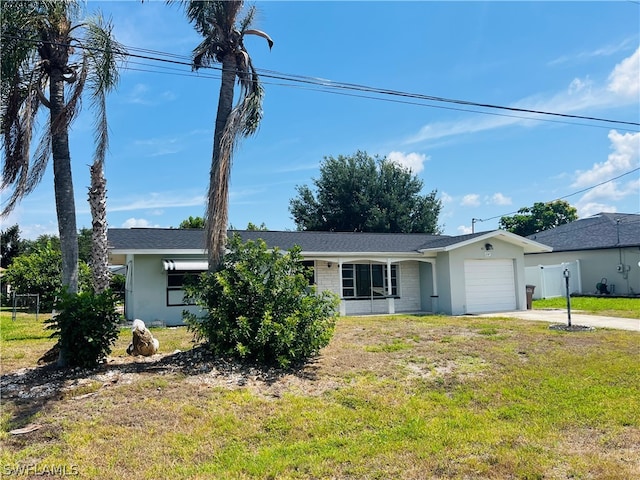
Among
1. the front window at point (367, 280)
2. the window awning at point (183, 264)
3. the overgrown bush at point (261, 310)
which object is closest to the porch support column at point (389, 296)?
the front window at point (367, 280)

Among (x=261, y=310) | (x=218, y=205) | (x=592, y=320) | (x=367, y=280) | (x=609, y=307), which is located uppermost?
(x=218, y=205)

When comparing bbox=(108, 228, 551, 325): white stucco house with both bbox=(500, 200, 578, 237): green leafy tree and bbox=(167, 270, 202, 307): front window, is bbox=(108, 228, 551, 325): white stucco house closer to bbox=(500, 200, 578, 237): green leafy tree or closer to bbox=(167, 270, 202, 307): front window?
bbox=(167, 270, 202, 307): front window

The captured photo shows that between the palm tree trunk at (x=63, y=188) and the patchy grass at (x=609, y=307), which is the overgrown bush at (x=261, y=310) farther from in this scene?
the patchy grass at (x=609, y=307)

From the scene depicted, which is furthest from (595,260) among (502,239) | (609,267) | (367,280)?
(367,280)

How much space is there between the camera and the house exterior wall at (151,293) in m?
15.1

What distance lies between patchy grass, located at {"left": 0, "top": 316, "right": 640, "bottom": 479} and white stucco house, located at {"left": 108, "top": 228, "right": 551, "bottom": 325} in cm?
923

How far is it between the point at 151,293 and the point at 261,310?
9.00 metres

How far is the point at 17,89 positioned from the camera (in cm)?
747

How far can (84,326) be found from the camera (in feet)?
22.5

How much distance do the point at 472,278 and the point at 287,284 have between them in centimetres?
1209

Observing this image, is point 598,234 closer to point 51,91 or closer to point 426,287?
point 426,287

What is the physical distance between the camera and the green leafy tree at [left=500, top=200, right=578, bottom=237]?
47.3m

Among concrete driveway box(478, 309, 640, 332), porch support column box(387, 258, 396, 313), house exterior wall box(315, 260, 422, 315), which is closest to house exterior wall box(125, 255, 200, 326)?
house exterior wall box(315, 260, 422, 315)

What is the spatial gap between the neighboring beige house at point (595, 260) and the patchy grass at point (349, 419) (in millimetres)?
16924
